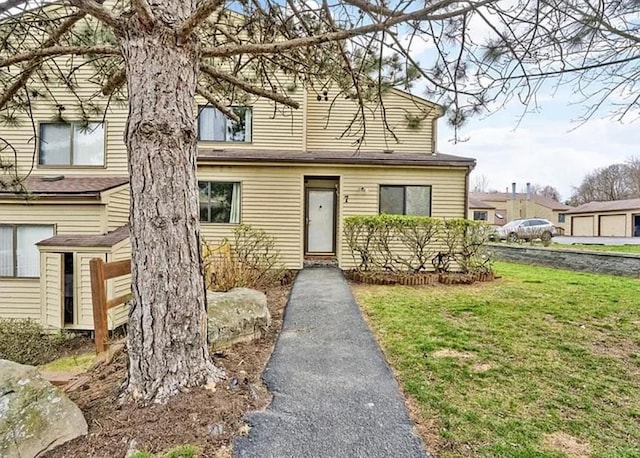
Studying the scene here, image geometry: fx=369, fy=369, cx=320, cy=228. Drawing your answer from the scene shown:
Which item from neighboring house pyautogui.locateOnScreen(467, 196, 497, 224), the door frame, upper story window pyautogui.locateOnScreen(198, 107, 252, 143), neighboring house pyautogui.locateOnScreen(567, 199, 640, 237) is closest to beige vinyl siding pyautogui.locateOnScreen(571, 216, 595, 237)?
neighboring house pyautogui.locateOnScreen(567, 199, 640, 237)

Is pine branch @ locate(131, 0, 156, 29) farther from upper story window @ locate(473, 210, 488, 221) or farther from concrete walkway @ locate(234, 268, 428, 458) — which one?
upper story window @ locate(473, 210, 488, 221)

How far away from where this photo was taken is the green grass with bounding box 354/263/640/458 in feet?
8.61

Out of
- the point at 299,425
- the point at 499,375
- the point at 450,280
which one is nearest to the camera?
the point at 299,425

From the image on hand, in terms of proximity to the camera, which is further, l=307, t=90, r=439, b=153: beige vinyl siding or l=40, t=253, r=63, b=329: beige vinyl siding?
l=307, t=90, r=439, b=153: beige vinyl siding

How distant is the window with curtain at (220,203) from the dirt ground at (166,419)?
6.77 meters

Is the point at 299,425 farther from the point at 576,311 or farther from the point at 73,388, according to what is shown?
the point at 576,311

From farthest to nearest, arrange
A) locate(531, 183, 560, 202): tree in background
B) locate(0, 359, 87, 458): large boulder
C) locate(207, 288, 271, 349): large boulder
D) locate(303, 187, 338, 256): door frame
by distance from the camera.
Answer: locate(531, 183, 560, 202): tree in background → locate(303, 187, 338, 256): door frame → locate(207, 288, 271, 349): large boulder → locate(0, 359, 87, 458): large boulder

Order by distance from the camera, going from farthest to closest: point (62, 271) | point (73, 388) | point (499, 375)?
point (62, 271) < point (499, 375) < point (73, 388)

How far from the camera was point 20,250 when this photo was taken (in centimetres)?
848

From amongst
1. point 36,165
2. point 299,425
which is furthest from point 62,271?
point 299,425

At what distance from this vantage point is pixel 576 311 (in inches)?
244

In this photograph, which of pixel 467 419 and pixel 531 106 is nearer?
pixel 467 419

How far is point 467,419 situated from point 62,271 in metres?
7.95

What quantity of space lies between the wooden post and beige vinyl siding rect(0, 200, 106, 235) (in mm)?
5039
